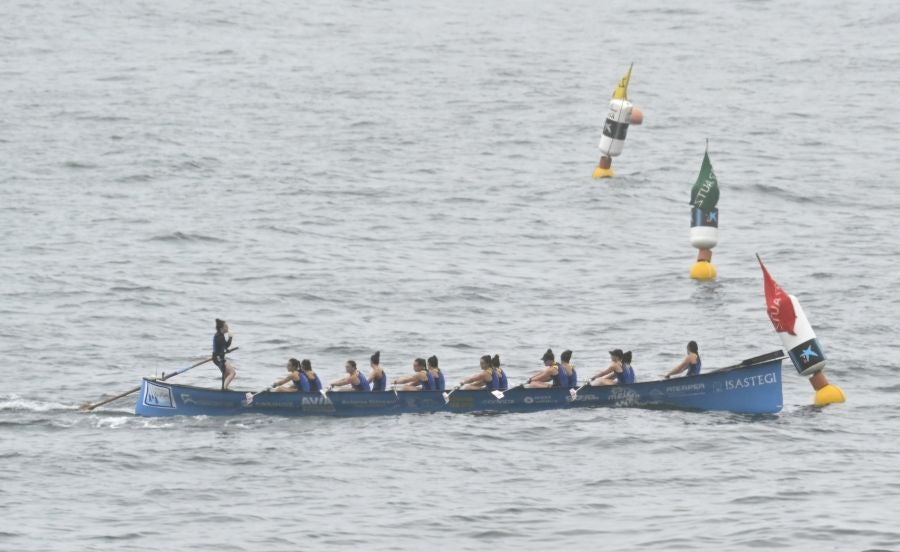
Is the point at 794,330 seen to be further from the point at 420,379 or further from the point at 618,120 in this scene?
the point at 618,120

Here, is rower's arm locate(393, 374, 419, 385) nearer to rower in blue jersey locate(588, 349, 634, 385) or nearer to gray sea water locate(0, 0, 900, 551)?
gray sea water locate(0, 0, 900, 551)

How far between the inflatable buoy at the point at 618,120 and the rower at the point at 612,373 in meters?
25.7

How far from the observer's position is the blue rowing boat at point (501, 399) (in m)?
38.3

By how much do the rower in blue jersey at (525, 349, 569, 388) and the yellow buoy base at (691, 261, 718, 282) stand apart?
15.5 meters

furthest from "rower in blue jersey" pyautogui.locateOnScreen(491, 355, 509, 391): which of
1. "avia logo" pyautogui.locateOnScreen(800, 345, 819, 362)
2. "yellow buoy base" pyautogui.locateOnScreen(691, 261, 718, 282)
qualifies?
"yellow buoy base" pyautogui.locateOnScreen(691, 261, 718, 282)

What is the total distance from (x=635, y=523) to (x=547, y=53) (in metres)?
60.8

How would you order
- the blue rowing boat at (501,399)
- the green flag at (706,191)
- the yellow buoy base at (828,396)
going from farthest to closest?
the green flag at (706,191) < the yellow buoy base at (828,396) < the blue rowing boat at (501,399)

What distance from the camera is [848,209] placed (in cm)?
6300

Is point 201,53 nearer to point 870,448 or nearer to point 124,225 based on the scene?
point 124,225

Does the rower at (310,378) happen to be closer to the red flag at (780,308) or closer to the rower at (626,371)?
the rower at (626,371)

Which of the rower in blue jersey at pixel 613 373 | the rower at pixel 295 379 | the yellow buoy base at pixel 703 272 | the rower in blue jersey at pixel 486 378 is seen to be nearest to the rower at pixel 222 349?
the rower at pixel 295 379

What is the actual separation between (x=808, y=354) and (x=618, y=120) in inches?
1055

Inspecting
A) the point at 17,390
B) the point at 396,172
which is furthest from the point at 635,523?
the point at 396,172

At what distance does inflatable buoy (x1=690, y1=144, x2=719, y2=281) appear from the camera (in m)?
53.4
